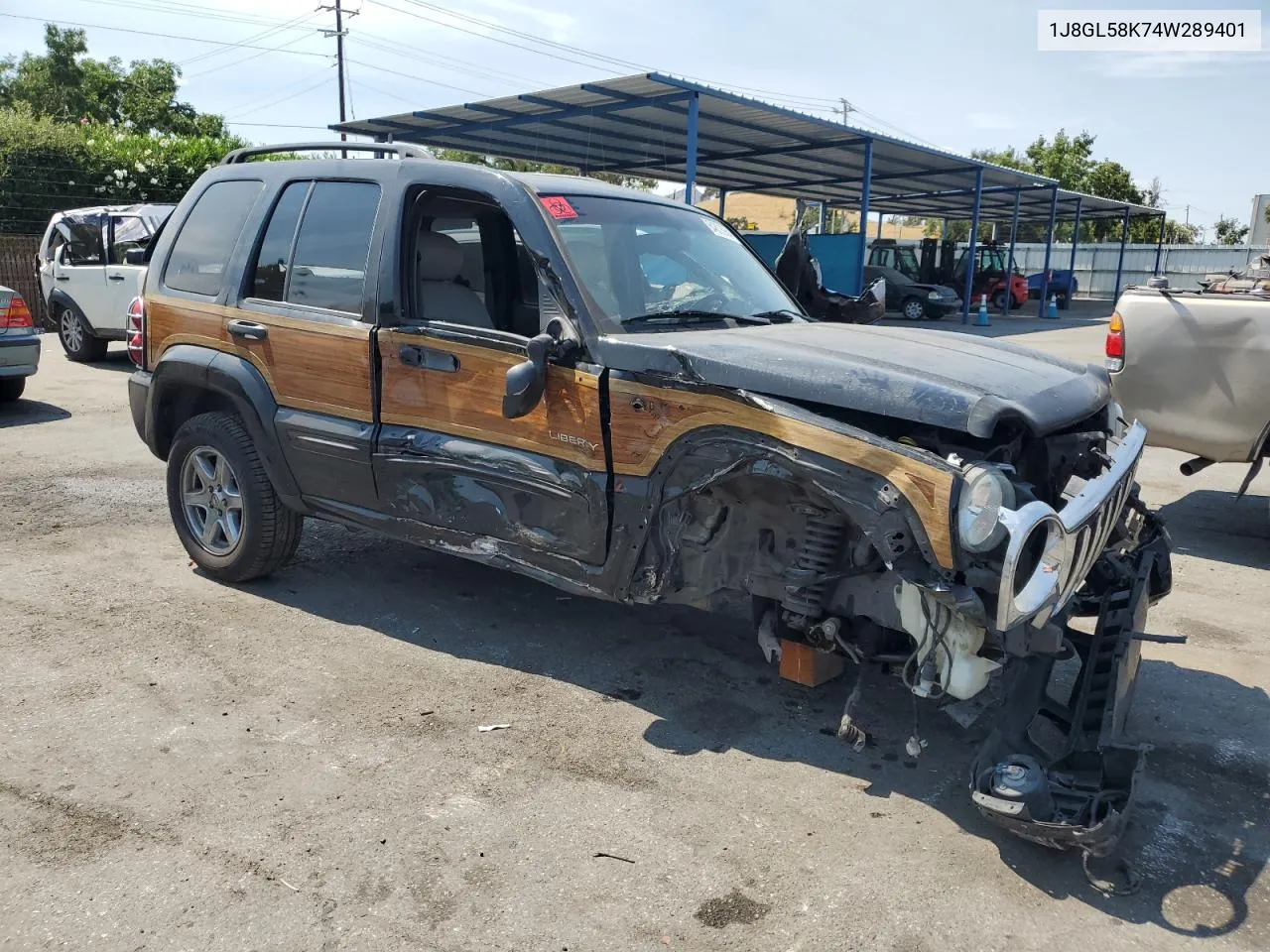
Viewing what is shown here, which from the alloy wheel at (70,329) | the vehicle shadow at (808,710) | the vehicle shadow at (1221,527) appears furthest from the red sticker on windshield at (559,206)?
the alloy wheel at (70,329)

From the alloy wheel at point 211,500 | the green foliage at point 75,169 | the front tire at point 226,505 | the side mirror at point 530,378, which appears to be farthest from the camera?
the green foliage at point 75,169

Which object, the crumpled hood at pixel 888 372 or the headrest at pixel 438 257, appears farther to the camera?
the headrest at pixel 438 257

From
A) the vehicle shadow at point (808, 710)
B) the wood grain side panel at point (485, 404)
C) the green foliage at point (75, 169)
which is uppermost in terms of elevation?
the green foliage at point (75, 169)

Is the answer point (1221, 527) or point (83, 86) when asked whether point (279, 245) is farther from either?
point (83, 86)

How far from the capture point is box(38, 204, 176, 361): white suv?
13406 millimetres

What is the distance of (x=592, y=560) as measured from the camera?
394 cm

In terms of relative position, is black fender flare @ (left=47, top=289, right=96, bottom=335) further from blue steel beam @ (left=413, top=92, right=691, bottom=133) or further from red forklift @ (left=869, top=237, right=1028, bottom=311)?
red forklift @ (left=869, top=237, right=1028, bottom=311)

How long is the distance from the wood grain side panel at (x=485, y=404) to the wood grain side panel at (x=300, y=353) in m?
0.15

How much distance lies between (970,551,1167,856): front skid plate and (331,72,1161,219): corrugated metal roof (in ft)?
39.4

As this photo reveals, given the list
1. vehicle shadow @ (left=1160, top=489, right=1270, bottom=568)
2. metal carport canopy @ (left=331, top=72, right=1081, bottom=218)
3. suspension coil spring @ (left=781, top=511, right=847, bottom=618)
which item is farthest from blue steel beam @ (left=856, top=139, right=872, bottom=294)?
suspension coil spring @ (left=781, top=511, right=847, bottom=618)

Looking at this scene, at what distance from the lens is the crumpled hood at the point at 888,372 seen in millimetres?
3143

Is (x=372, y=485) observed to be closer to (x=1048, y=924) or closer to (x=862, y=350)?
(x=862, y=350)

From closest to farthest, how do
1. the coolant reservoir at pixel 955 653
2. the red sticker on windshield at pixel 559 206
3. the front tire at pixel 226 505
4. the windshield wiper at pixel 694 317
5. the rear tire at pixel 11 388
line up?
the coolant reservoir at pixel 955 653, the windshield wiper at pixel 694 317, the red sticker on windshield at pixel 559 206, the front tire at pixel 226 505, the rear tire at pixel 11 388

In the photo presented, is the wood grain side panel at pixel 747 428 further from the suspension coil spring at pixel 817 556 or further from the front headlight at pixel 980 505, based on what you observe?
the suspension coil spring at pixel 817 556
